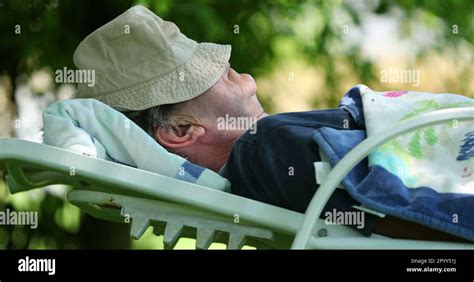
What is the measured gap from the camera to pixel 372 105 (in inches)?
80.0

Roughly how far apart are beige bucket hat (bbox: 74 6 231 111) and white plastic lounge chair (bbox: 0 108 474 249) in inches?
12.5

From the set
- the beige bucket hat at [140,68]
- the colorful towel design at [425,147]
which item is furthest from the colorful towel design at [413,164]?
the beige bucket hat at [140,68]

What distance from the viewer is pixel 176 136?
89.0 inches

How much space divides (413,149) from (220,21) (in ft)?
7.55

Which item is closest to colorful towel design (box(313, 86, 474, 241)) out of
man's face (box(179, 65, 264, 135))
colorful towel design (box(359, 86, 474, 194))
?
colorful towel design (box(359, 86, 474, 194))

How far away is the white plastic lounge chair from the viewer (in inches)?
69.9

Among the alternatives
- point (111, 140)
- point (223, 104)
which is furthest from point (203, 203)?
point (223, 104)

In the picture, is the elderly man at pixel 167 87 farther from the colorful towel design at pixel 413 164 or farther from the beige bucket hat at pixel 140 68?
the colorful towel design at pixel 413 164

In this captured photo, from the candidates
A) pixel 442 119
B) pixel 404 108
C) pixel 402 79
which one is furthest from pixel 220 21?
pixel 442 119

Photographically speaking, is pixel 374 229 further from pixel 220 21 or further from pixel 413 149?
pixel 220 21

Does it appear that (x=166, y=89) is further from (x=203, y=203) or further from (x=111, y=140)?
(x=203, y=203)

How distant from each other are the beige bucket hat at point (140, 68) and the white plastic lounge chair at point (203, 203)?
317 millimetres

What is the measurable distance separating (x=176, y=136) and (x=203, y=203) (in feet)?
1.35

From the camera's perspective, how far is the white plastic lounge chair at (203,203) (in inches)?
69.9
